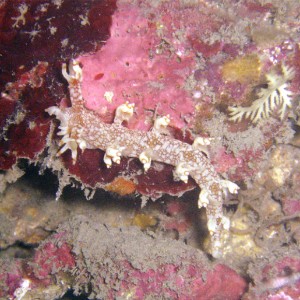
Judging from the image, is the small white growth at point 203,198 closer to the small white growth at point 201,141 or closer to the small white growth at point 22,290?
the small white growth at point 201,141

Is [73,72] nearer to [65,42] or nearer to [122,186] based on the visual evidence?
[65,42]

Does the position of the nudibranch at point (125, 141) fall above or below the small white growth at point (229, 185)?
above

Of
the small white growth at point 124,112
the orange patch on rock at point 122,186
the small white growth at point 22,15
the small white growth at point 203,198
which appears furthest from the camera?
the orange patch on rock at point 122,186

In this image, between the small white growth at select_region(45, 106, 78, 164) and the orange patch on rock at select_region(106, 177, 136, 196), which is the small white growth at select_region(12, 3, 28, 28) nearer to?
the small white growth at select_region(45, 106, 78, 164)

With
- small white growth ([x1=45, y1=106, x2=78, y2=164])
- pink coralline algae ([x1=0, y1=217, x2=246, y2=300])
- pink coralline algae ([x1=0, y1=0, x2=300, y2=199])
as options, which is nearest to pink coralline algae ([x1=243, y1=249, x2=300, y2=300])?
pink coralline algae ([x1=0, y1=217, x2=246, y2=300])

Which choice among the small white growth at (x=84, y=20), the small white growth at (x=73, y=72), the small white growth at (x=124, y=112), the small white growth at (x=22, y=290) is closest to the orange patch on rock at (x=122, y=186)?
the small white growth at (x=124, y=112)
